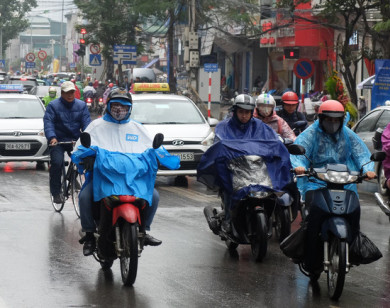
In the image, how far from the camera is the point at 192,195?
51.2 ft

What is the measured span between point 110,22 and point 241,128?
42.2 metres

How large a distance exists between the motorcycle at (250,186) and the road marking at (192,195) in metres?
5.16

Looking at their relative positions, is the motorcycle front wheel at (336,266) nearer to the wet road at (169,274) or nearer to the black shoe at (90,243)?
the wet road at (169,274)

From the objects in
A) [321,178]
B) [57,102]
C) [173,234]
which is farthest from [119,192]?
[57,102]

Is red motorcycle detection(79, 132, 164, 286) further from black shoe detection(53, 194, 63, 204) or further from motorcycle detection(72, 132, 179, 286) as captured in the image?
black shoe detection(53, 194, 63, 204)

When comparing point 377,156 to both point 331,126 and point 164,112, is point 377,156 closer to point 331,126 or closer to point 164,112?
point 331,126

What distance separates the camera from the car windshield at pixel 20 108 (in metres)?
20.8

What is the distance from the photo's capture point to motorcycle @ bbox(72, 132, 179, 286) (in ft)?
25.8

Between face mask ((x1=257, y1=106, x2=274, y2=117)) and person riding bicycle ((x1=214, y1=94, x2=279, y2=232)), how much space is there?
1.76m

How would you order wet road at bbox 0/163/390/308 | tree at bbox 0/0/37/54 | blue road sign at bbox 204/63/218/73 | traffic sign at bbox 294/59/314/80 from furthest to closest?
tree at bbox 0/0/37/54
blue road sign at bbox 204/63/218/73
traffic sign at bbox 294/59/314/80
wet road at bbox 0/163/390/308

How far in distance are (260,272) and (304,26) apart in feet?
103

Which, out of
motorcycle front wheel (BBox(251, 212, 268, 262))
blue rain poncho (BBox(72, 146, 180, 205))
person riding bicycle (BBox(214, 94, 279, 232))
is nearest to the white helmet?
person riding bicycle (BBox(214, 94, 279, 232))

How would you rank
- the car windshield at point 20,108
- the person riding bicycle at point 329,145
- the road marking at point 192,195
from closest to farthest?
the person riding bicycle at point 329,145, the road marking at point 192,195, the car windshield at point 20,108

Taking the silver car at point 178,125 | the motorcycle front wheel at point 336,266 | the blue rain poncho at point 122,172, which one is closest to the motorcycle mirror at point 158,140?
the blue rain poncho at point 122,172
